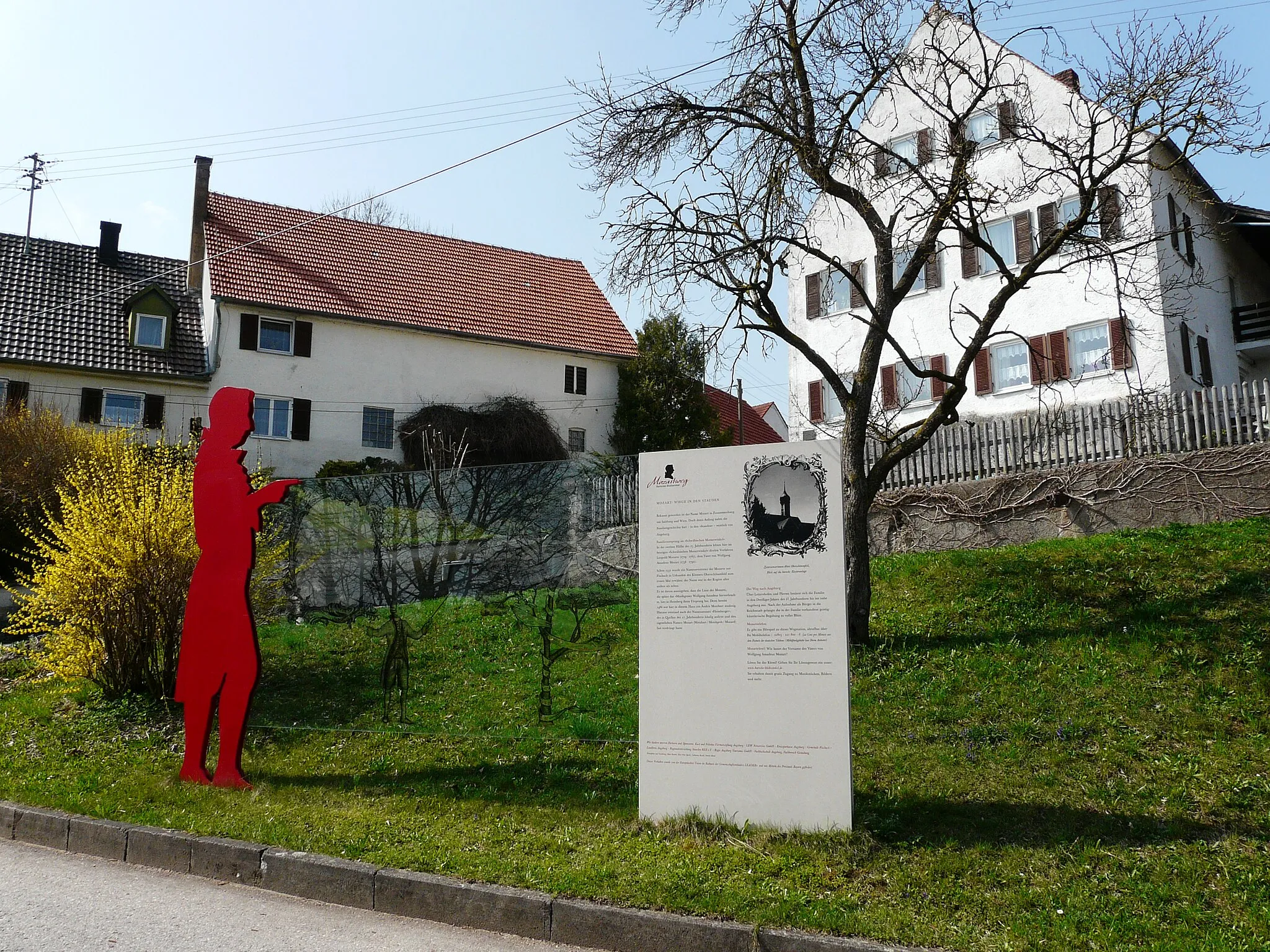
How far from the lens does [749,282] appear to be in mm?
11977

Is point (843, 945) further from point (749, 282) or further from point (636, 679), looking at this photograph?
point (749, 282)

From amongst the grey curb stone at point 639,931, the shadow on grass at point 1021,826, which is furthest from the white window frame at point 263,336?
the grey curb stone at point 639,931

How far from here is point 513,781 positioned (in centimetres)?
826

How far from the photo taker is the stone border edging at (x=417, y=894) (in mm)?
5129

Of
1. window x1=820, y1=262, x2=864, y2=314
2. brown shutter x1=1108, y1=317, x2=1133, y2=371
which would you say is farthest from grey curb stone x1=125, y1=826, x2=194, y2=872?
window x1=820, y1=262, x2=864, y2=314

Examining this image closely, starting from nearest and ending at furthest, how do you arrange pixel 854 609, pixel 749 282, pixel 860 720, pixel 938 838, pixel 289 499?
pixel 938 838, pixel 860 720, pixel 854 609, pixel 749 282, pixel 289 499

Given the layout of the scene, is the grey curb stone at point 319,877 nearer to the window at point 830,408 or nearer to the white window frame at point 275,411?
the window at point 830,408

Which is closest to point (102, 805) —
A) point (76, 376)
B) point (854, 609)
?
point (854, 609)

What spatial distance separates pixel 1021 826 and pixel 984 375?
2185cm

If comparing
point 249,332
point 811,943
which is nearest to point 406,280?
point 249,332

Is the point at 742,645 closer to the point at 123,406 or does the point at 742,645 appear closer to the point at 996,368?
the point at 996,368

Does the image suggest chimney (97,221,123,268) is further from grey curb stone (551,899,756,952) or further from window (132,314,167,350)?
grey curb stone (551,899,756,952)

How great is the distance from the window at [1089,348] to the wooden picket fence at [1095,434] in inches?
294

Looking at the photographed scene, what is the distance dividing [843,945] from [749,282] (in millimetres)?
8481
